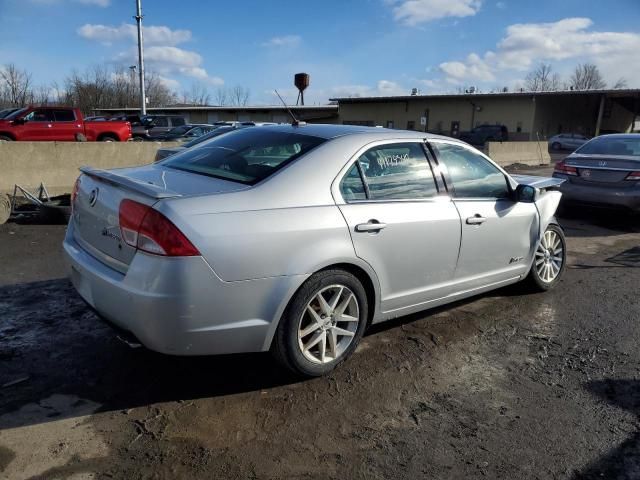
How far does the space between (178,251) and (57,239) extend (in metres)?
4.96

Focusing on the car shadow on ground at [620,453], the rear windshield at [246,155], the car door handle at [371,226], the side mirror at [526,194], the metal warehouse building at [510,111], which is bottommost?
the car shadow on ground at [620,453]

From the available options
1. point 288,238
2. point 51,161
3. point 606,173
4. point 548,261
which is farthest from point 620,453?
point 51,161

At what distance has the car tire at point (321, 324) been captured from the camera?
10.2 feet

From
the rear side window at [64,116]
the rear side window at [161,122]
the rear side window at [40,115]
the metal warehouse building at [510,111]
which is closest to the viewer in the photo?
the rear side window at [40,115]

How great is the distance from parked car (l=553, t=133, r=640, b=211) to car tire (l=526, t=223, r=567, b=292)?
337 centimetres

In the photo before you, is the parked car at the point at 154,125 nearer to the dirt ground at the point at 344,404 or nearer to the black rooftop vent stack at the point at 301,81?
the black rooftop vent stack at the point at 301,81

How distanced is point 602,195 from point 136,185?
25.0 ft

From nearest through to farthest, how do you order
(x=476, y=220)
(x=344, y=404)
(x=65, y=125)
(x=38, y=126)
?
(x=344, y=404) → (x=476, y=220) → (x=38, y=126) → (x=65, y=125)

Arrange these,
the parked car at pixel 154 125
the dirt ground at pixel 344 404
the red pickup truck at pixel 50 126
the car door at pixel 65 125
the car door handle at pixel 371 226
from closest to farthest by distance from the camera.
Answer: the dirt ground at pixel 344 404, the car door handle at pixel 371 226, the red pickup truck at pixel 50 126, the car door at pixel 65 125, the parked car at pixel 154 125

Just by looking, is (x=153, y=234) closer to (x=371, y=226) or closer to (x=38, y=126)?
(x=371, y=226)

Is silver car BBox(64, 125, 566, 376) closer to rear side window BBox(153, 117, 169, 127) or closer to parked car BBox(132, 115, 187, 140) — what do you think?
parked car BBox(132, 115, 187, 140)

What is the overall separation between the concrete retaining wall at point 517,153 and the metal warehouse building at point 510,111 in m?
17.7

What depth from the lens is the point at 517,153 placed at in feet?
71.5

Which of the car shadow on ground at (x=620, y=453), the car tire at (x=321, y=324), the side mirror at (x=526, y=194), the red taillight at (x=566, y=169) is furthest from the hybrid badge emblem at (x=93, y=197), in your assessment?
the red taillight at (x=566, y=169)
